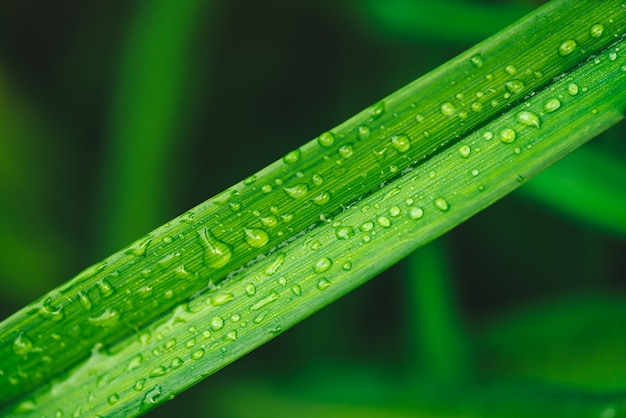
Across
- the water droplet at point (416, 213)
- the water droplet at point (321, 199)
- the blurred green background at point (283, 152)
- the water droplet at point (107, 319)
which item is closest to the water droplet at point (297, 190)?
the water droplet at point (321, 199)

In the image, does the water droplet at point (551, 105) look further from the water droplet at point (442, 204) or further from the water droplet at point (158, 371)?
the water droplet at point (158, 371)

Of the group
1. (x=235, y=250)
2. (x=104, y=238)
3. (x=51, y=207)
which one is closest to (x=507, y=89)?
(x=235, y=250)

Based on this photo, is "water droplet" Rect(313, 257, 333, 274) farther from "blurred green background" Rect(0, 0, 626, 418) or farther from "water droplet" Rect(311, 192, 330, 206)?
"blurred green background" Rect(0, 0, 626, 418)

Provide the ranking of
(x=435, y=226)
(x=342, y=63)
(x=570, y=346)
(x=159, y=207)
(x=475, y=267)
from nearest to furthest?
(x=435, y=226), (x=570, y=346), (x=159, y=207), (x=475, y=267), (x=342, y=63)

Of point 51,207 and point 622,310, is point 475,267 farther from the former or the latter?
point 51,207

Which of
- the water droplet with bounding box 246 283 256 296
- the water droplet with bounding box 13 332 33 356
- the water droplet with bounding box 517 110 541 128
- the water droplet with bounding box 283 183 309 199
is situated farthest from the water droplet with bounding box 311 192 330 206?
the water droplet with bounding box 13 332 33 356
